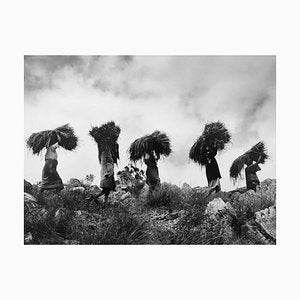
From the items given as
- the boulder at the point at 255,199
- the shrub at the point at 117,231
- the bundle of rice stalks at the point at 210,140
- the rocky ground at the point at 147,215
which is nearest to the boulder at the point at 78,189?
the rocky ground at the point at 147,215

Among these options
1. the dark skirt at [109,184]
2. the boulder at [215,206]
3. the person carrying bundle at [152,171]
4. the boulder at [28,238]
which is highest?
the person carrying bundle at [152,171]

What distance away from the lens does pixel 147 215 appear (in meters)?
5.05

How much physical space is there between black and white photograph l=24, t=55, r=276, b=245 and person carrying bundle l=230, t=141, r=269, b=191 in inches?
0.4

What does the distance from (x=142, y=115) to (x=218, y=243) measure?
164cm

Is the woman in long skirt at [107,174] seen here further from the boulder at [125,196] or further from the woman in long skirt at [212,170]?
the woman in long skirt at [212,170]

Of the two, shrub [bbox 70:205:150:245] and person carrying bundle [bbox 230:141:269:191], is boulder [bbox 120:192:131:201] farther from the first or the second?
person carrying bundle [bbox 230:141:269:191]

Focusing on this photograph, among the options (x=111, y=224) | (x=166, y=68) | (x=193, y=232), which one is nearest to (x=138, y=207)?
(x=111, y=224)

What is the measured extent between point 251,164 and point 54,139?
2.24 m

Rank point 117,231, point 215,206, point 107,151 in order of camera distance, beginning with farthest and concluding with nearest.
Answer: point 107,151 < point 215,206 < point 117,231

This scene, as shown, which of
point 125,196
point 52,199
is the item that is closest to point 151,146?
point 125,196

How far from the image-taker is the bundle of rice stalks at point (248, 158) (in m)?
5.11

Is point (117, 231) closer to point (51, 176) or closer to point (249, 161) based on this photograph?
point (51, 176)

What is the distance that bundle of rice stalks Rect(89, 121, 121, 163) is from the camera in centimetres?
515

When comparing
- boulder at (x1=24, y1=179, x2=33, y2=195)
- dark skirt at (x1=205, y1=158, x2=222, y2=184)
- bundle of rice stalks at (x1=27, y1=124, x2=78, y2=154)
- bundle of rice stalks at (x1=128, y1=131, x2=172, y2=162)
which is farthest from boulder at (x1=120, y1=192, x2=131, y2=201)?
boulder at (x1=24, y1=179, x2=33, y2=195)
